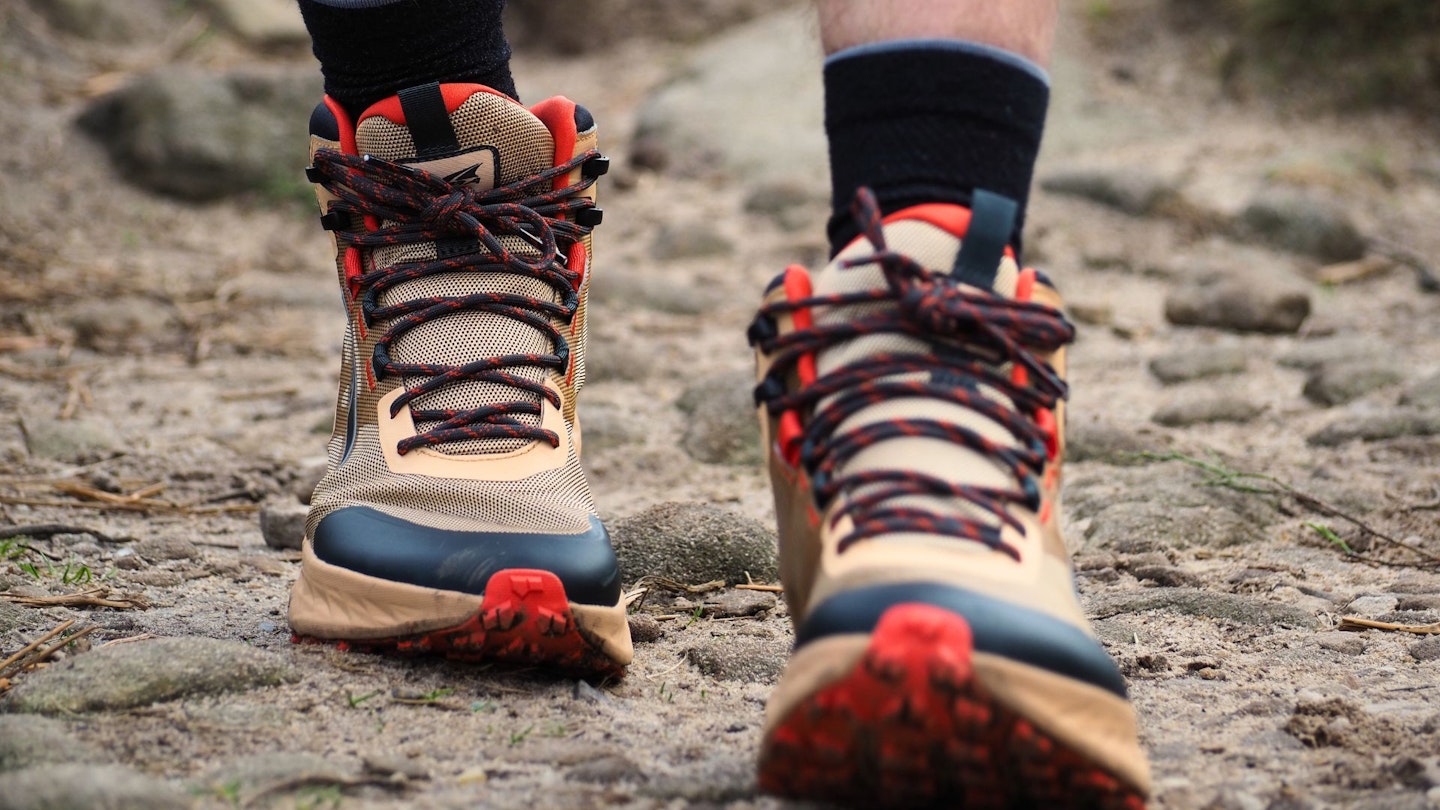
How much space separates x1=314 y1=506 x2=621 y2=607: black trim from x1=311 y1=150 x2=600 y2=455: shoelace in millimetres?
141

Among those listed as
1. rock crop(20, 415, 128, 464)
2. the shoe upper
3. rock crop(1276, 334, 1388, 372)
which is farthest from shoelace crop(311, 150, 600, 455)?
rock crop(1276, 334, 1388, 372)

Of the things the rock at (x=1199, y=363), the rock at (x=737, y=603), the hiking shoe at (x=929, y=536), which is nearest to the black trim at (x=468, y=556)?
the hiking shoe at (x=929, y=536)

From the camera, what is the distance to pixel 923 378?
3.98 ft

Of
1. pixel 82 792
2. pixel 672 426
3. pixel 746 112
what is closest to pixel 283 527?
pixel 672 426

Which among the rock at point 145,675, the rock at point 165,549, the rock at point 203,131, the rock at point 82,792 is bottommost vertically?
the rock at point 82,792

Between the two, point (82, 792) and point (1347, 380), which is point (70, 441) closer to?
point (82, 792)

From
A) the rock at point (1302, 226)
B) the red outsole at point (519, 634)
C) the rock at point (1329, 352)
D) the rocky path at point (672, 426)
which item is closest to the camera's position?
the rocky path at point (672, 426)

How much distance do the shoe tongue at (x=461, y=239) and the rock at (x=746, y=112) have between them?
3155 millimetres

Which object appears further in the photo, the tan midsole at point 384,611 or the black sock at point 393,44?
the black sock at point 393,44

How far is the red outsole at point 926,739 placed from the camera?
0.96m

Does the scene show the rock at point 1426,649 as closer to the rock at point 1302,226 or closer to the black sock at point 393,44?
the black sock at point 393,44

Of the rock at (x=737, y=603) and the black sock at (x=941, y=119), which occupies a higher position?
the black sock at (x=941, y=119)

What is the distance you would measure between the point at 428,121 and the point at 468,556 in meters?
0.53

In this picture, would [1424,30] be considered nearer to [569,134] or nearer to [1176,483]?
[1176,483]
